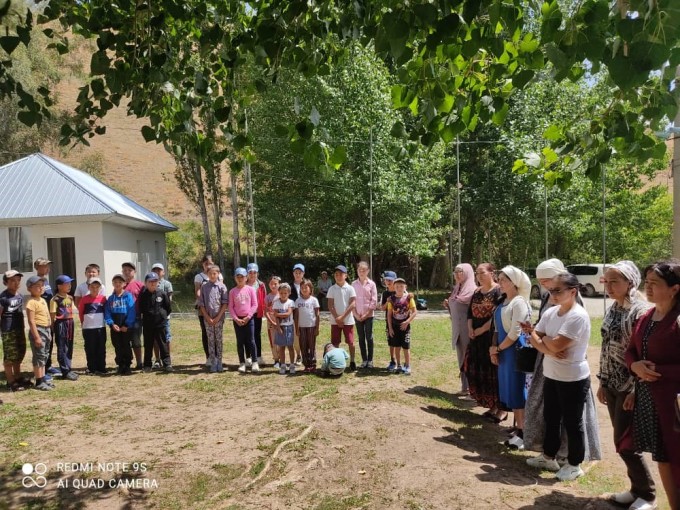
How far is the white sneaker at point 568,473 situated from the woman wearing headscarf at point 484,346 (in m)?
1.55

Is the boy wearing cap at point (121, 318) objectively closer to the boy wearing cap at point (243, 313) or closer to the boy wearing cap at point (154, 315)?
the boy wearing cap at point (154, 315)

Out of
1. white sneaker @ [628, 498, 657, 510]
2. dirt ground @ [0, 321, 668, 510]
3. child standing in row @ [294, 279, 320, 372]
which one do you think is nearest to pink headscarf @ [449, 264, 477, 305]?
dirt ground @ [0, 321, 668, 510]

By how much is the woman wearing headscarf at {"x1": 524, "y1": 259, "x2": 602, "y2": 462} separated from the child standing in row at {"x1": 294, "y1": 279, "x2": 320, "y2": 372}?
384cm

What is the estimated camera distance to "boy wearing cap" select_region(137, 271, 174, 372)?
8.07 m

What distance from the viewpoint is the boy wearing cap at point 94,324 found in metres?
7.90

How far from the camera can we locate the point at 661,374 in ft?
Answer: 10.1

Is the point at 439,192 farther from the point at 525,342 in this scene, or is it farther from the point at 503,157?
the point at 525,342

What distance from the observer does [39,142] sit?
2827cm

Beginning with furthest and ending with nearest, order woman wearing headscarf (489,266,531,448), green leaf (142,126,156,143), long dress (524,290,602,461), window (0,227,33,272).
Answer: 1. window (0,227,33,272)
2. woman wearing headscarf (489,266,531,448)
3. long dress (524,290,602,461)
4. green leaf (142,126,156,143)

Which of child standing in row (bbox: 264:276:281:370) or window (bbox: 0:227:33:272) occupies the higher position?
window (bbox: 0:227:33:272)

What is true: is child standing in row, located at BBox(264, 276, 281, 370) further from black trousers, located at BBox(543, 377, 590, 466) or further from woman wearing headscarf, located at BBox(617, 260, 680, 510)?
woman wearing headscarf, located at BBox(617, 260, 680, 510)

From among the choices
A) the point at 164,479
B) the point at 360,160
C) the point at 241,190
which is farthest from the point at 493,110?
the point at 241,190

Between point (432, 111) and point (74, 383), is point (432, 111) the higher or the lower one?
the higher one

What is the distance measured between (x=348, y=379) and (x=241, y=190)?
62.8 ft
